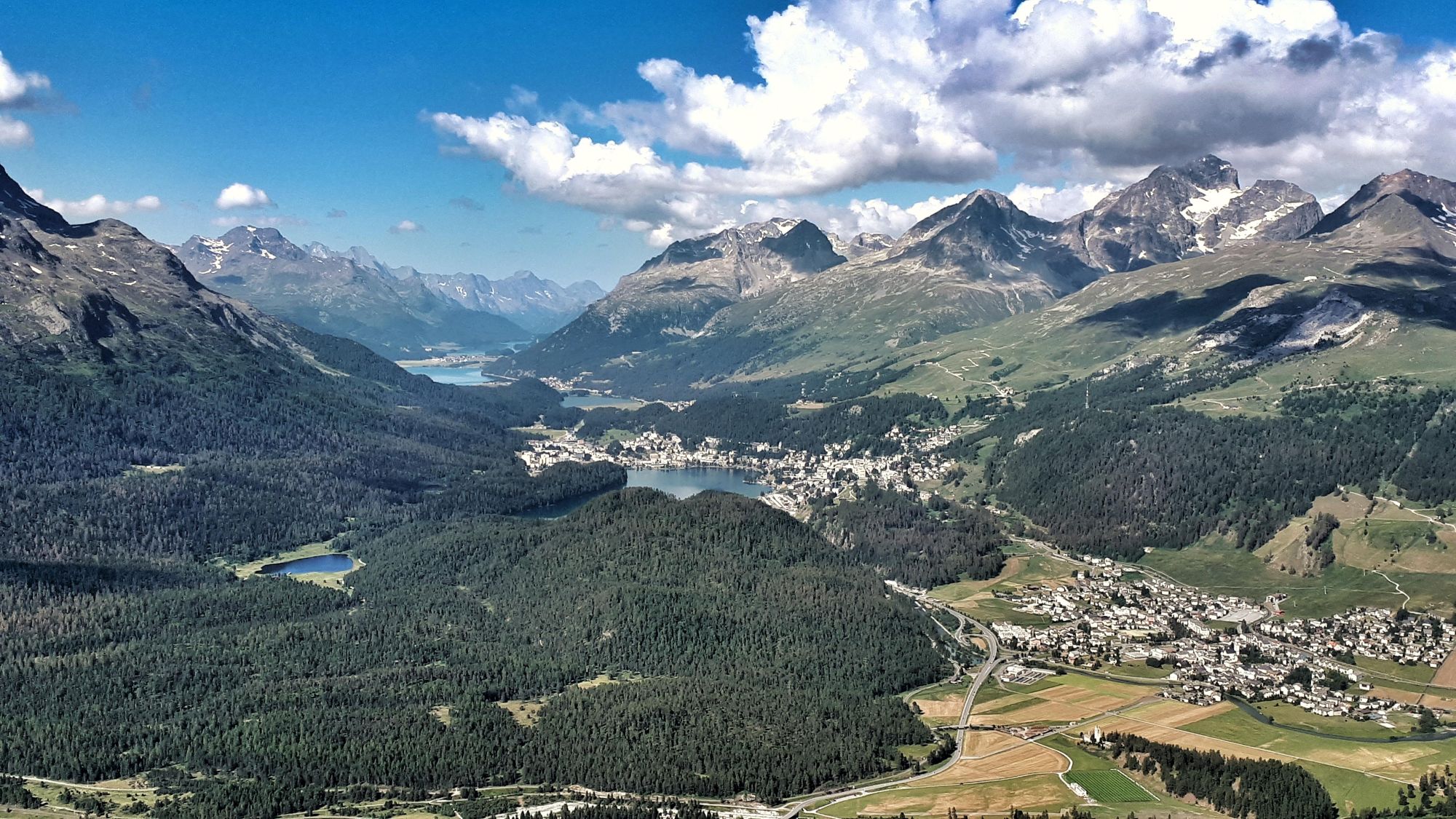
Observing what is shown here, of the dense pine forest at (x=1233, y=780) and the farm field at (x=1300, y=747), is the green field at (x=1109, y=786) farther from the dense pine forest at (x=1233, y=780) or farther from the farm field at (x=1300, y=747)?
the farm field at (x=1300, y=747)

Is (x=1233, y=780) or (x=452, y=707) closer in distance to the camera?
(x=1233, y=780)

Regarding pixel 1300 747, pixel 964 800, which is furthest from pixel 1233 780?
pixel 964 800

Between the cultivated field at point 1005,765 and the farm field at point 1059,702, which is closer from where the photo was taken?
the cultivated field at point 1005,765

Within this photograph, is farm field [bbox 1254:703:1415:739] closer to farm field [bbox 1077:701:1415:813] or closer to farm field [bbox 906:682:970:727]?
farm field [bbox 1077:701:1415:813]

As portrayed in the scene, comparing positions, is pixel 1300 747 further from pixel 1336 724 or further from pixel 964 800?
pixel 964 800

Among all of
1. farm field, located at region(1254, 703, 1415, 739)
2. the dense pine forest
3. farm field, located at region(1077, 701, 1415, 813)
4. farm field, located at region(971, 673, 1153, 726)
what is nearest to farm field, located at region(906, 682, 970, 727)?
farm field, located at region(971, 673, 1153, 726)

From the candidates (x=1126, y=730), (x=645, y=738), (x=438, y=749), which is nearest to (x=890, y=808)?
(x=645, y=738)

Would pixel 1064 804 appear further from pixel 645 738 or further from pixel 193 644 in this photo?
pixel 193 644

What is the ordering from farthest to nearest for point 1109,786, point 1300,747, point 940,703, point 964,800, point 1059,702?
1. point 1059,702
2. point 940,703
3. point 1300,747
4. point 1109,786
5. point 964,800

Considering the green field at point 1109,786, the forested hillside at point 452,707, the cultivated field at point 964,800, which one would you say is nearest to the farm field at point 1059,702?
the forested hillside at point 452,707
